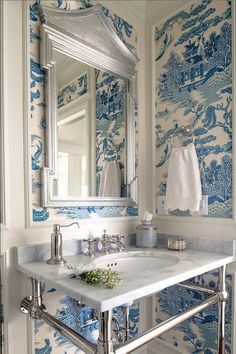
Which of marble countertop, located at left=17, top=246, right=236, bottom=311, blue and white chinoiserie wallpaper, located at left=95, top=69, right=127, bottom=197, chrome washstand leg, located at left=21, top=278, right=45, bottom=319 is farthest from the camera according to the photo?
blue and white chinoiserie wallpaper, located at left=95, top=69, right=127, bottom=197

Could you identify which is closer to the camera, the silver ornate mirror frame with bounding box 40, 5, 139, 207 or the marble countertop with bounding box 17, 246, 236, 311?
the marble countertop with bounding box 17, 246, 236, 311

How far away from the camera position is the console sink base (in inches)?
32.8

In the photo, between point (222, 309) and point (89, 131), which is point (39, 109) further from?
point (222, 309)

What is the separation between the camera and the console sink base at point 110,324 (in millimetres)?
834

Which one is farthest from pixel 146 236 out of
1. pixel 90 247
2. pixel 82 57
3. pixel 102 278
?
pixel 82 57

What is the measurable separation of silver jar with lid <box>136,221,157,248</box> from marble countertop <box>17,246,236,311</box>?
14 cm

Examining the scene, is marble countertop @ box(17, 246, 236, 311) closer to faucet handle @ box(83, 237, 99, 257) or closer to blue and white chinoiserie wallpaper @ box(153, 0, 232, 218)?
faucet handle @ box(83, 237, 99, 257)

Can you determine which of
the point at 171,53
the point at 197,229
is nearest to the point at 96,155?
the point at 197,229

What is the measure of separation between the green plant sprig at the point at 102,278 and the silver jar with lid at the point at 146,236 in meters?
0.64

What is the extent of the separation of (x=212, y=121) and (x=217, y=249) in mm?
719

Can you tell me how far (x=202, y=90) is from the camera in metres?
1.54

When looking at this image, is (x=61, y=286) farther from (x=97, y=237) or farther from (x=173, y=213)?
(x=173, y=213)

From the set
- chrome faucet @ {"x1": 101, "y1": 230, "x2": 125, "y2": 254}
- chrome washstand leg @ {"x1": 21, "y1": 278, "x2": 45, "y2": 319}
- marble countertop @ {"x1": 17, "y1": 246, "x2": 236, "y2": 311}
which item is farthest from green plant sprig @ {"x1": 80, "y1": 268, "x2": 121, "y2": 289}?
chrome faucet @ {"x1": 101, "y1": 230, "x2": 125, "y2": 254}

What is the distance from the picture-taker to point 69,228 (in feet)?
4.52
